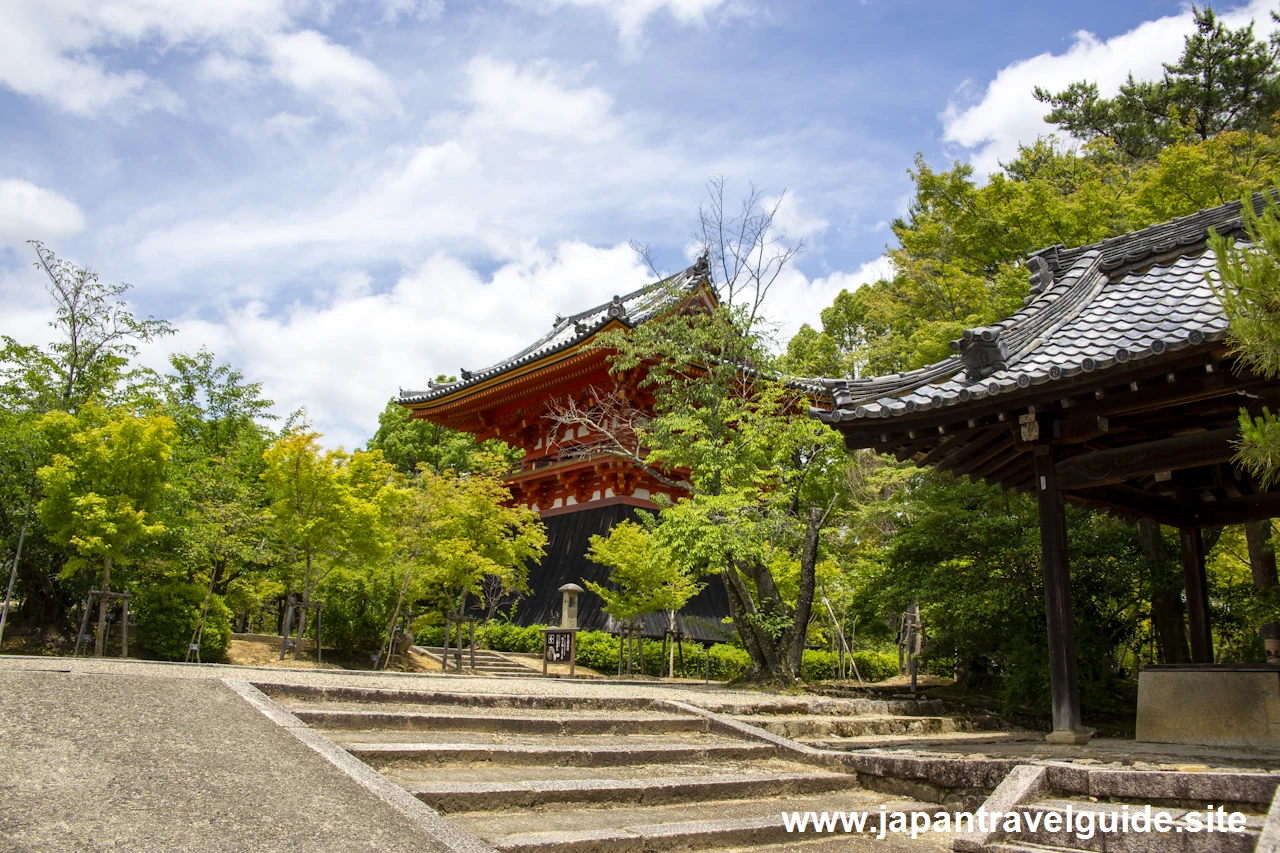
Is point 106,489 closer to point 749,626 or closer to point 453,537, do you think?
point 453,537

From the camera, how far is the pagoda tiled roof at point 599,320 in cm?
1561

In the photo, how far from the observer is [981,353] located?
22.0 feet

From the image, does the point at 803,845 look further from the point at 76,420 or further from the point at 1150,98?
the point at 1150,98

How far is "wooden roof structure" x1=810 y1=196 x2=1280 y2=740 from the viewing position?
5930 millimetres

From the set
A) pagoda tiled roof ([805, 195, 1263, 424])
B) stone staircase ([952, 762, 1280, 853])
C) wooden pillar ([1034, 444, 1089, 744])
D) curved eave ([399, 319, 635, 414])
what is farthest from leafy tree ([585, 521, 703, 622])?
stone staircase ([952, 762, 1280, 853])

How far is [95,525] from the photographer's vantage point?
39.3ft

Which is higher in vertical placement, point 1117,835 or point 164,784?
point 164,784

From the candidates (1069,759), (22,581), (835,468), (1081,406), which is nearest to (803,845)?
(1069,759)

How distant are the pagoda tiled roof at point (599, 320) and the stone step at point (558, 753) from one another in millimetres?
9271

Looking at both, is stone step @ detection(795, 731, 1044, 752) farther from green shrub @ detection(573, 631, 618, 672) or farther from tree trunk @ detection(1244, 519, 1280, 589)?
green shrub @ detection(573, 631, 618, 672)

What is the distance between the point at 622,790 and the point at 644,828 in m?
0.64

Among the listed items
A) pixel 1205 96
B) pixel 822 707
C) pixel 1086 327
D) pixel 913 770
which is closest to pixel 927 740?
pixel 822 707

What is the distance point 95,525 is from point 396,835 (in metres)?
11.0

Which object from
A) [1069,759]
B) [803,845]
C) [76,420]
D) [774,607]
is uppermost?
[76,420]
